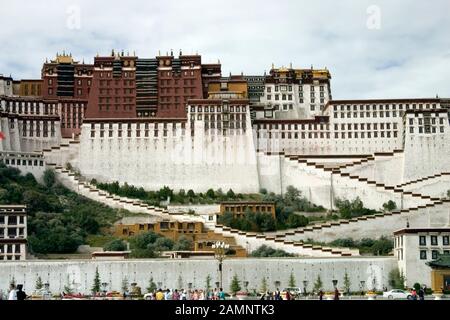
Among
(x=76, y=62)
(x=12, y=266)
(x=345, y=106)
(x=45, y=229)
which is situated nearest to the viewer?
(x=12, y=266)

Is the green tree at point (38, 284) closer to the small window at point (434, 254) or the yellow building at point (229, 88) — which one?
the small window at point (434, 254)

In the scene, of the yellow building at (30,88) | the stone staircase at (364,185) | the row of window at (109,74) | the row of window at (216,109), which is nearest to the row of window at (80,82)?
the yellow building at (30,88)

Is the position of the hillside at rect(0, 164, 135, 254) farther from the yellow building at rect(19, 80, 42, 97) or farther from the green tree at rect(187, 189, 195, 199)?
the yellow building at rect(19, 80, 42, 97)

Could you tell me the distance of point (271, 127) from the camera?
8412cm

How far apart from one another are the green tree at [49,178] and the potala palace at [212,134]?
1027 millimetres

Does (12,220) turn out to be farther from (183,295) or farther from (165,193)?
(183,295)

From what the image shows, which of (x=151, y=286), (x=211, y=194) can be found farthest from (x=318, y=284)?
(x=211, y=194)

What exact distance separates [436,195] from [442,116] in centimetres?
1012

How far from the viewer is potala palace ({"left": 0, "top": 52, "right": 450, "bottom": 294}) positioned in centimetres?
7700

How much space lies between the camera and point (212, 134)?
8106cm

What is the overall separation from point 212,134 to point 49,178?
604 inches

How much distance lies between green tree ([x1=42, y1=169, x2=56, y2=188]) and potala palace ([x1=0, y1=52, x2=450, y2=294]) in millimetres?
1027
